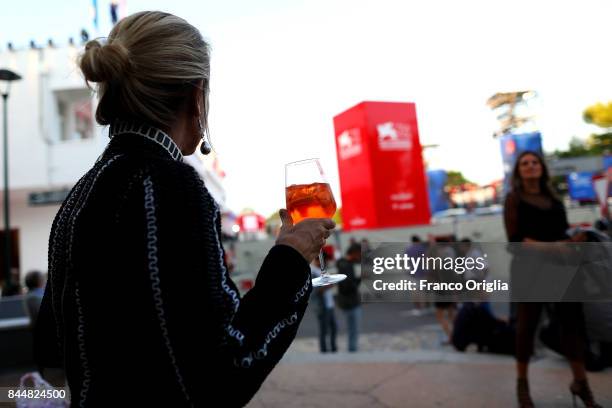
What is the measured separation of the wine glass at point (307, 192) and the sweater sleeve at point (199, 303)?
1.74ft

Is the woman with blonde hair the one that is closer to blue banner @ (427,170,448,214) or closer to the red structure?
the red structure

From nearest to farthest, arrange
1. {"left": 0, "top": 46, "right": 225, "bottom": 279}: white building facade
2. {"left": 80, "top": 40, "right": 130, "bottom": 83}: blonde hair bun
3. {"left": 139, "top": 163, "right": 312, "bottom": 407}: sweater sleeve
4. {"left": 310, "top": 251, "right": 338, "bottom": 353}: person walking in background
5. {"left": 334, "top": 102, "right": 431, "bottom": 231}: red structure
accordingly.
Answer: {"left": 139, "top": 163, "right": 312, "bottom": 407}: sweater sleeve < {"left": 80, "top": 40, "right": 130, "bottom": 83}: blonde hair bun < {"left": 334, "top": 102, "right": 431, "bottom": 231}: red structure < {"left": 310, "top": 251, "right": 338, "bottom": 353}: person walking in background < {"left": 0, "top": 46, "right": 225, "bottom": 279}: white building facade

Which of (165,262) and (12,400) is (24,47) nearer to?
(12,400)

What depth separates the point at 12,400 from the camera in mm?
1905

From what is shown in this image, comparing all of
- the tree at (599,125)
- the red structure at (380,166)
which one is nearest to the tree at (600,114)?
the tree at (599,125)

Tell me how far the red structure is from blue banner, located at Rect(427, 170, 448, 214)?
1250 cm

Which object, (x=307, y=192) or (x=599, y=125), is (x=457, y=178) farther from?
(x=307, y=192)

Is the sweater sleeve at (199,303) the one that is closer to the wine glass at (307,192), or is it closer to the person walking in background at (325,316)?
the wine glass at (307,192)

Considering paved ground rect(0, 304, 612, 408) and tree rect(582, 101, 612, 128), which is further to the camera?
tree rect(582, 101, 612, 128)

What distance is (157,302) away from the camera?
87 cm

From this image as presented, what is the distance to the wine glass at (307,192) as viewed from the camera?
59.6 inches

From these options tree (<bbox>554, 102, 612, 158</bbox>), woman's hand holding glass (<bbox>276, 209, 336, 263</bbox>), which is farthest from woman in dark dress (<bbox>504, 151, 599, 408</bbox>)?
tree (<bbox>554, 102, 612, 158</bbox>)

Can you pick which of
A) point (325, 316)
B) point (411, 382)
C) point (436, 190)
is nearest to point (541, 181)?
point (411, 382)

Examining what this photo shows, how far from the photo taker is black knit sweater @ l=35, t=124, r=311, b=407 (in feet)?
2.89
